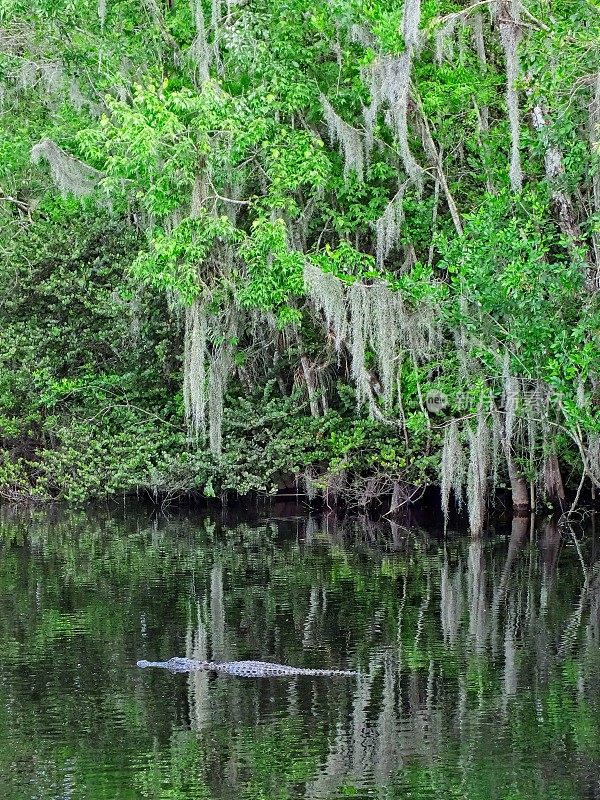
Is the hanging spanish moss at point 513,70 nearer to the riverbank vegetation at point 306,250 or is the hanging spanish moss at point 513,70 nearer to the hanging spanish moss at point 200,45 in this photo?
the riverbank vegetation at point 306,250

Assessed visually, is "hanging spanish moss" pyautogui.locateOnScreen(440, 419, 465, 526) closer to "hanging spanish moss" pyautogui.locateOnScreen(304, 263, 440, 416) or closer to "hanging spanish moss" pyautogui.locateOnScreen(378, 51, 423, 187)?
"hanging spanish moss" pyautogui.locateOnScreen(304, 263, 440, 416)

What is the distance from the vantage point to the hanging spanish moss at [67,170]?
17328 millimetres

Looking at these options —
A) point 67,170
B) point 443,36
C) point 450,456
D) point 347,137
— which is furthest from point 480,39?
point 67,170

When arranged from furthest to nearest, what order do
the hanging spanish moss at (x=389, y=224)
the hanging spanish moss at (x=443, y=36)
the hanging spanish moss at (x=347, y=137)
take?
the hanging spanish moss at (x=389, y=224) → the hanging spanish moss at (x=347, y=137) → the hanging spanish moss at (x=443, y=36)

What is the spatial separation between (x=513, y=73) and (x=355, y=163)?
106 inches

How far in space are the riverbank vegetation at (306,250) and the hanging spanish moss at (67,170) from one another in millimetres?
37

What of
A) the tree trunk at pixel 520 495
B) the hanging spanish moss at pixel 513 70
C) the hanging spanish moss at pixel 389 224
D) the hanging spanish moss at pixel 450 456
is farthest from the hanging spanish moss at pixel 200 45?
the tree trunk at pixel 520 495

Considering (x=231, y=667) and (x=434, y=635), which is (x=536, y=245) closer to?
(x=434, y=635)

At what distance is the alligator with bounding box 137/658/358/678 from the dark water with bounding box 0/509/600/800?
126mm

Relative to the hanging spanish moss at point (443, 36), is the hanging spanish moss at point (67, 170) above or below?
below

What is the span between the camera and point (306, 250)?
17.8 m

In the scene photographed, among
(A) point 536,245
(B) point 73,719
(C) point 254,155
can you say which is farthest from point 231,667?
(C) point 254,155

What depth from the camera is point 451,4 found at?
16.2 metres

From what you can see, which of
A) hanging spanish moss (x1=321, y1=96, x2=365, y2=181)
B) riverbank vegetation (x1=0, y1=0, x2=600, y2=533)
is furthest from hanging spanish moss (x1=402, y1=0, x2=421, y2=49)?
hanging spanish moss (x1=321, y1=96, x2=365, y2=181)
